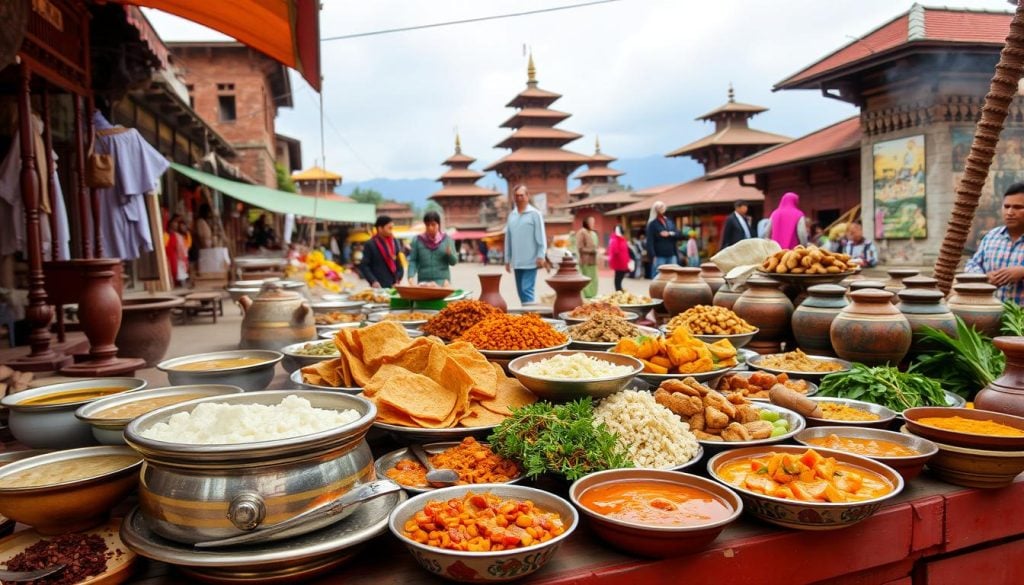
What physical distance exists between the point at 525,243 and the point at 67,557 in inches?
241

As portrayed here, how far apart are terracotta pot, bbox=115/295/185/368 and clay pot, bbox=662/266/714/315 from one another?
11.0ft

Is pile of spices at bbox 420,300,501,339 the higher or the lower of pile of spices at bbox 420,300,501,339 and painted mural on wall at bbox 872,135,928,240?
the lower

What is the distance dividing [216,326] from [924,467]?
26.2ft

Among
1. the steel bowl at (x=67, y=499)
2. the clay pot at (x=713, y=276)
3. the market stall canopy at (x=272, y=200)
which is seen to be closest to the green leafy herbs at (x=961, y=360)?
the clay pot at (x=713, y=276)

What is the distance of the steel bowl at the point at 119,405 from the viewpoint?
6.23 feet

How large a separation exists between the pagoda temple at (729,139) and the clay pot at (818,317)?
2278cm

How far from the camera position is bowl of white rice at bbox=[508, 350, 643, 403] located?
2.19 m

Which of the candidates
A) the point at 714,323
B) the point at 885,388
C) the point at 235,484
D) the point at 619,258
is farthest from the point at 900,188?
the point at 235,484

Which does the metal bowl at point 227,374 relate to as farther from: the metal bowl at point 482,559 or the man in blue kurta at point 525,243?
the man in blue kurta at point 525,243

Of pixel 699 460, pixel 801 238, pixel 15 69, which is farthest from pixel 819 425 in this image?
pixel 801 238

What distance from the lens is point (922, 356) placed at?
3086 millimetres

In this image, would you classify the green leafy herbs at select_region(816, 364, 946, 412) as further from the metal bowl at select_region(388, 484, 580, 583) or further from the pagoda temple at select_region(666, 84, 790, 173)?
the pagoda temple at select_region(666, 84, 790, 173)

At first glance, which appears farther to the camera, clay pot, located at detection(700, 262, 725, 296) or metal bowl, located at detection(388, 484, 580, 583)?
clay pot, located at detection(700, 262, 725, 296)

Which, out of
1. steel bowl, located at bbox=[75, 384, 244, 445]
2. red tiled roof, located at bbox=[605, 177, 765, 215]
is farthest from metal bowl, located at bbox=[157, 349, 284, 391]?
red tiled roof, located at bbox=[605, 177, 765, 215]
